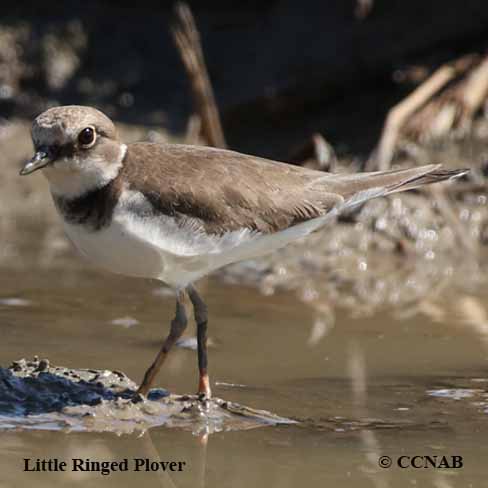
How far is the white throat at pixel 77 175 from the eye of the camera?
4695 millimetres

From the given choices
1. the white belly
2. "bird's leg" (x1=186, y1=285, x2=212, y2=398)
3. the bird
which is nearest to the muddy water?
"bird's leg" (x1=186, y1=285, x2=212, y2=398)

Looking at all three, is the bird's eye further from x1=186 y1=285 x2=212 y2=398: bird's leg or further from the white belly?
x1=186 y1=285 x2=212 y2=398: bird's leg

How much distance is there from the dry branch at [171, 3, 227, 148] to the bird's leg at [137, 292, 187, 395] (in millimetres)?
3754

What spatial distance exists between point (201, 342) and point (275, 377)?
19.8 inches

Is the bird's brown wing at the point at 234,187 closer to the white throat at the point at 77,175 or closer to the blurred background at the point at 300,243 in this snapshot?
the white throat at the point at 77,175

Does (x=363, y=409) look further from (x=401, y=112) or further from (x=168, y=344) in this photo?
(x=401, y=112)

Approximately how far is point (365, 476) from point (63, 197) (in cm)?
164

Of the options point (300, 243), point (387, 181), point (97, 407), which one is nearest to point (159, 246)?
point (97, 407)

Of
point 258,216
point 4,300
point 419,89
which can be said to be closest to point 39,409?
point 258,216

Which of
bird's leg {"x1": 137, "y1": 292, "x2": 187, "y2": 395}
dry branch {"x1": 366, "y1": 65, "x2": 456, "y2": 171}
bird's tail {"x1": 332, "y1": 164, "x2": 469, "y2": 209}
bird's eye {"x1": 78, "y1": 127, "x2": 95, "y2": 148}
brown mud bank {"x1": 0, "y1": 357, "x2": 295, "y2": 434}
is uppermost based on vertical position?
dry branch {"x1": 366, "y1": 65, "x2": 456, "y2": 171}

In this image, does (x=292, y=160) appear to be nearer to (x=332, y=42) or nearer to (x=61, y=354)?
(x=332, y=42)

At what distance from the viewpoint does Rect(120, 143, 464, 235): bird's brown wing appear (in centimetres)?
491

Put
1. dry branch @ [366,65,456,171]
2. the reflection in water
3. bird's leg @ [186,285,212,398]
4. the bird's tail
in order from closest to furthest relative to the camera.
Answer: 1. the reflection in water
2. bird's leg @ [186,285,212,398]
3. the bird's tail
4. dry branch @ [366,65,456,171]

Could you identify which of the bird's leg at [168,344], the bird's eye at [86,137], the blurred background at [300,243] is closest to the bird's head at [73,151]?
the bird's eye at [86,137]
